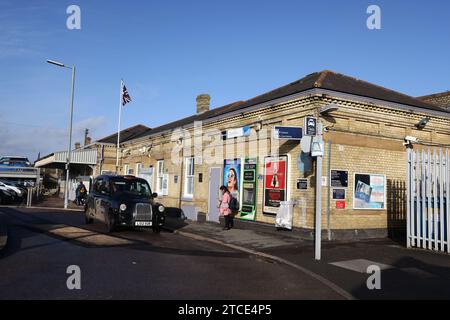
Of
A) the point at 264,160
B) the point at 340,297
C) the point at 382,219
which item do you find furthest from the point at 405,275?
the point at 264,160

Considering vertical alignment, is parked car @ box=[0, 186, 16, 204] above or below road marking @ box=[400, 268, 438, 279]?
above

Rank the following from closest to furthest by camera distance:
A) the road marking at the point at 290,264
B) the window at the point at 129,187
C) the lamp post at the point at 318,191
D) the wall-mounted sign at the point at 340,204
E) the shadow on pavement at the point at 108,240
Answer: the road marking at the point at 290,264 < the lamp post at the point at 318,191 < the shadow on pavement at the point at 108,240 < the wall-mounted sign at the point at 340,204 < the window at the point at 129,187

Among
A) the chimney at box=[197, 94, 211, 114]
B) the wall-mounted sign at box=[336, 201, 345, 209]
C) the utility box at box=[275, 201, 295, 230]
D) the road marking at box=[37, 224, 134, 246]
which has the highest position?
the chimney at box=[197, 94, 211, 114]

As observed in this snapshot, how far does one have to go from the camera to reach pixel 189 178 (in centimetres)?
2067

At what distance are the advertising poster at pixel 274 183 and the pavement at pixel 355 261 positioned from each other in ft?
3.30

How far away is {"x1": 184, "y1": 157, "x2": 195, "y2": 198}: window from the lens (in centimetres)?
2039

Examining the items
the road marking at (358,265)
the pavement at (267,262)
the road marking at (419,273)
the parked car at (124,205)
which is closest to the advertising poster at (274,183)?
the pavement at (267,262)

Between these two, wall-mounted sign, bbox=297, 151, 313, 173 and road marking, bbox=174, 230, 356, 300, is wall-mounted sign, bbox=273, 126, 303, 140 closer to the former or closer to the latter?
wall-mounted sign, bbox=297, 151, 313, 173

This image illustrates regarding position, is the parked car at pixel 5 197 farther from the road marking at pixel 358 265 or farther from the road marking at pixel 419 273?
the road marking at pixel 419 273

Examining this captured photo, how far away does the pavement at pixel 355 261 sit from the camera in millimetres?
7004

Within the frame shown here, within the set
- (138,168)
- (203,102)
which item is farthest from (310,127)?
(138,168)

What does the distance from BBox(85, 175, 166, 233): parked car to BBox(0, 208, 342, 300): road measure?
3.31 ft

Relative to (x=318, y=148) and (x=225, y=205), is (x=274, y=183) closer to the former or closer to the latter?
(x=225, y=205)

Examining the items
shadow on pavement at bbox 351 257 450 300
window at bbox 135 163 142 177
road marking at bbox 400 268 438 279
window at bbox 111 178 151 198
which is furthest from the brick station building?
window at bbox 135 163 142 177
